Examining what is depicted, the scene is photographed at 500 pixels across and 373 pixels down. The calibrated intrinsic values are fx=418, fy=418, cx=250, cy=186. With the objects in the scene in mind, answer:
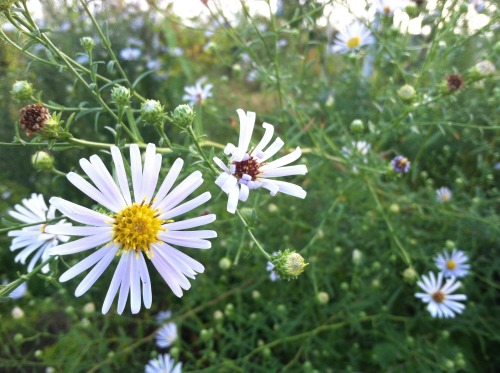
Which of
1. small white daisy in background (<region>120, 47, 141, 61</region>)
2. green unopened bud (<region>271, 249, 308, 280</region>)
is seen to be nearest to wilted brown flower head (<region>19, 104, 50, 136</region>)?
green unopened bud (<region>271, 249, 308, 280</region>)

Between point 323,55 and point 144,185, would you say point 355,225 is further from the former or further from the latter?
point 323,55

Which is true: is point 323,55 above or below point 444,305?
above

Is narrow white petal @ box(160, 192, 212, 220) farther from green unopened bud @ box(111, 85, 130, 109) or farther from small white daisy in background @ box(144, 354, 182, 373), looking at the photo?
small white daisy in background @ box(144, 354, 182, 373)

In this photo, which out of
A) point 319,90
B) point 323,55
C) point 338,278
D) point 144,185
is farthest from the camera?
point 323,55

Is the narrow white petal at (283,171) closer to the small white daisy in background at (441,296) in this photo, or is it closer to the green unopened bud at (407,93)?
the green unopened bud at (407,93)

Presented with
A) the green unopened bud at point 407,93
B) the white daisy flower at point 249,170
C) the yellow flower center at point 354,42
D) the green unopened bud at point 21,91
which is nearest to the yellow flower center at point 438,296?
the green unopened bud at point 407,93

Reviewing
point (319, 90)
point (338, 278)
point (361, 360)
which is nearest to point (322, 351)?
point (361, 360)

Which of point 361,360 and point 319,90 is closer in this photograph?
point 361,360

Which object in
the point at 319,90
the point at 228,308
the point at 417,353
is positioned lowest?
the point at 417,353
